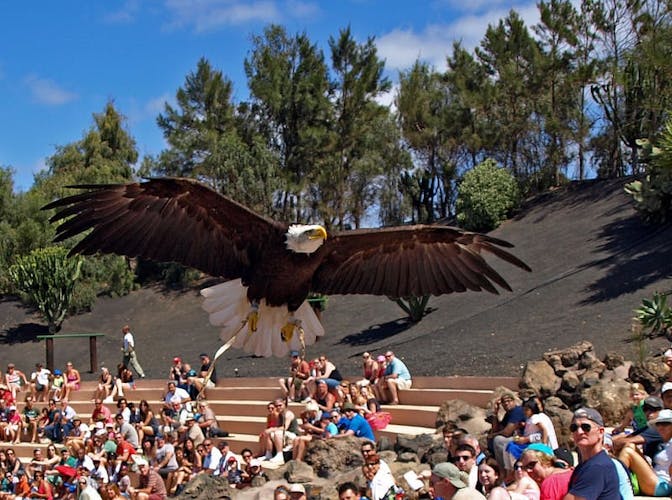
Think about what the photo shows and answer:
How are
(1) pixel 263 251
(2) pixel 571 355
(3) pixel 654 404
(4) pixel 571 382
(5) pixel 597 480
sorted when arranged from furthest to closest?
(2) pixel 571 355 → (4) pixel 571 382 → (1) pixel 263 251 → (3) pixel 654 404 → (5) pixel 597 480

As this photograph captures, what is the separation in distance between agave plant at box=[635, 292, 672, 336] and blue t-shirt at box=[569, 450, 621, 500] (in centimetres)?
901

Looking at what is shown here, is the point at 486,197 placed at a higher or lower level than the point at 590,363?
higher

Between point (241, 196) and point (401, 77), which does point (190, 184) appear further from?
point (401, 77)

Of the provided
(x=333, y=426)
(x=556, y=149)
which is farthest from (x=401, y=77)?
(x=333, y=426)

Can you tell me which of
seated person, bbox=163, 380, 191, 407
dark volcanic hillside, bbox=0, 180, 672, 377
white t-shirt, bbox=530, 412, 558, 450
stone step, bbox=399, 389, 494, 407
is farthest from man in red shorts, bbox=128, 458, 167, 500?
dark volcanic hillside, bbox=0, 180, 672, 377

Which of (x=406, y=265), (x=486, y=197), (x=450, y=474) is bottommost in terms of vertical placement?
(x=450, y=474)

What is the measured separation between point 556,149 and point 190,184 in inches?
919

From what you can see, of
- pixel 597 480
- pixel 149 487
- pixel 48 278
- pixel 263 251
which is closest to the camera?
pixel 597 480

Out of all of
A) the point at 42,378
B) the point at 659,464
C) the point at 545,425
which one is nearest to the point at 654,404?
the point at 659,464

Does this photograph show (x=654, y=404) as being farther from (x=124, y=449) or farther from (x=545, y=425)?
(x=124, y=449)

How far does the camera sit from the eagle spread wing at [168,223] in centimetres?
690

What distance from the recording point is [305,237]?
22.1 feet

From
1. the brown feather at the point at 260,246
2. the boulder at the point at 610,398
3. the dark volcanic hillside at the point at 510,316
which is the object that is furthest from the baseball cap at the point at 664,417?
the dark volcanic hillside at the point at 510,316

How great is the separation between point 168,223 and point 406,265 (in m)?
2.19
